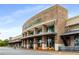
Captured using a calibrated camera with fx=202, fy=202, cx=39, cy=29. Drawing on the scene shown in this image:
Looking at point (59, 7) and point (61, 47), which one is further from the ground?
point (59, 7)

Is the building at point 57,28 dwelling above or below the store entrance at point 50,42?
above

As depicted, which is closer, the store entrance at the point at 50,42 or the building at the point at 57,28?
the building at the point at 57,28

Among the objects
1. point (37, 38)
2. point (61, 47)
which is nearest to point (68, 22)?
point (61, 47)

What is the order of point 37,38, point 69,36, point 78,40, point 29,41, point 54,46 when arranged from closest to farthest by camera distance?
point 78,40 → point 69,36 → point 54,46 → point 37,38 → point 29,41

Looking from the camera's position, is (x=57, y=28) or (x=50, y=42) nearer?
(x=57, y=28)

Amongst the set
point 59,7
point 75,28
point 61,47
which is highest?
point 59,7

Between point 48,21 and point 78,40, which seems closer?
point 78,40

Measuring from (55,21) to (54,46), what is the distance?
3180 mm

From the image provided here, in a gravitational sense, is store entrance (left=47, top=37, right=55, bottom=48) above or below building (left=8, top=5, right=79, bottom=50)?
below

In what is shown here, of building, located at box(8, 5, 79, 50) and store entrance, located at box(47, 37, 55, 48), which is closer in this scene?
building, located at box(8, 5, 79, 50)

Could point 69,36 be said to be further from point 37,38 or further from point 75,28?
point 37,38

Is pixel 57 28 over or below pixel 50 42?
over

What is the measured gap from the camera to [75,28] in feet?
73.2

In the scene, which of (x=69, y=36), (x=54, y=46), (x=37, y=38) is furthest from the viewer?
(x=37, y=38)
